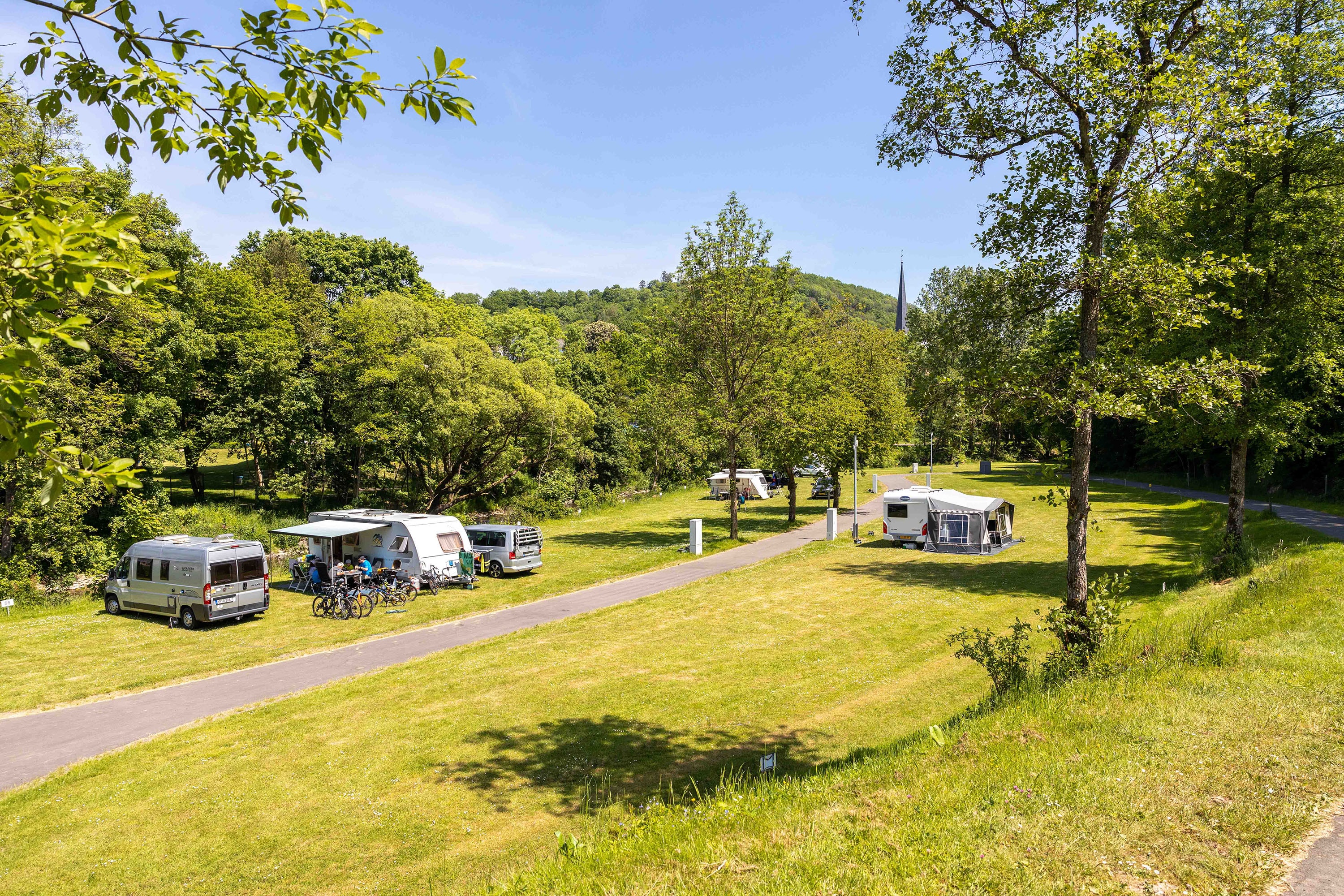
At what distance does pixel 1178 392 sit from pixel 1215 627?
469 cm

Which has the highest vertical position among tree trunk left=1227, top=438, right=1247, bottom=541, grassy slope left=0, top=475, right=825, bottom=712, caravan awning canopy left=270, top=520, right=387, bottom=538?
tree trunk left=1227, top=438, right=1247, bottom=541

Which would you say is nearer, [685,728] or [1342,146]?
[685,728]

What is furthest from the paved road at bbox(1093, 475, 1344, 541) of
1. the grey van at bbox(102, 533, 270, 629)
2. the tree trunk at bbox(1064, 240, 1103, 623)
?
the grey van at bbox(102, 533, 270, 629)

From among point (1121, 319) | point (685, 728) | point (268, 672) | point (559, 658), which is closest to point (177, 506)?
point (268, 672)

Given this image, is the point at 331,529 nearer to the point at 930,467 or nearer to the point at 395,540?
the point at 395,540

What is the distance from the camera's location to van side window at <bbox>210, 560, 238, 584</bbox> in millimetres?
17078

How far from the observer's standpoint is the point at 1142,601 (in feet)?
57.4

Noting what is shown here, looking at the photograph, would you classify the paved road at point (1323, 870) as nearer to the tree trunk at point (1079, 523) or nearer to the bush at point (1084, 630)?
the bush at point (1084, 630)

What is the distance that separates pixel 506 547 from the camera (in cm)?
2352

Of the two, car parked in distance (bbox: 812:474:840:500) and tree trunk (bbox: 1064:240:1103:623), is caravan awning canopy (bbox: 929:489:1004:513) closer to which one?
car parked in distance (bbox: 812:474:840:500)

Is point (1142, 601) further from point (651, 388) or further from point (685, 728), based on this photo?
point (651, 388)

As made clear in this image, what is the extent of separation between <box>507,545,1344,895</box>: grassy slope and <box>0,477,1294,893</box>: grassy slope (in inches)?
76.8

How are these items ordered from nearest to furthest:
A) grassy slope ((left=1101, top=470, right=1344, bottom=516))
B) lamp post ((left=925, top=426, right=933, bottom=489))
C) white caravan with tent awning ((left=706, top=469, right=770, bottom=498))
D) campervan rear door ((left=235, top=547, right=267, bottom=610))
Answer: campervan rear door ((left=235, top=547, right=267, bottom=610)) → grassy slope ((left=1101, top=470, right=1344, bottom=516)) → lamp post ((left=925, top=426, right=933, bottom=489)) → white caravan with tent awning ((left=706, top=469, right=770, bottom=498))

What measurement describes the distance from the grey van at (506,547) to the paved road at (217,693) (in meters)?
3.24
